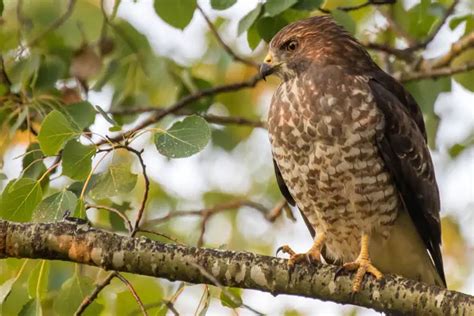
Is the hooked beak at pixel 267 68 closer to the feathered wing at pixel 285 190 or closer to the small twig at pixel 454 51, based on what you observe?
the feathered wing at pixel 285 190

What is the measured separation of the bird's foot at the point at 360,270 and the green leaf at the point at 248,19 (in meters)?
1.24

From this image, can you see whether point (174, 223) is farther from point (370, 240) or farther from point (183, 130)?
point (183, 130)

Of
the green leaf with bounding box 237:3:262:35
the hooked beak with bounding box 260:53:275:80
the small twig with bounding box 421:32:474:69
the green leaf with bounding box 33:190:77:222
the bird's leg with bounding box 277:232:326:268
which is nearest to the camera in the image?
the green leaf with bounding box 33:190:77:222

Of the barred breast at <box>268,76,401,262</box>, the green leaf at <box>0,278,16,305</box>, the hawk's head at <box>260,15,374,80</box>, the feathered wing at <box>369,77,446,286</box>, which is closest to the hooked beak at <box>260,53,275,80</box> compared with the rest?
the hawk's head at <box>260,15,374,80</box>

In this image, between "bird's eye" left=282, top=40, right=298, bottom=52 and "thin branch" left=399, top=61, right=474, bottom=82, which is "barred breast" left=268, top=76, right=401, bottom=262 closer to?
"bird's eye" left=282, top=40, right=298, bottom=52

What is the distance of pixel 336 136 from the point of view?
520 centimetres

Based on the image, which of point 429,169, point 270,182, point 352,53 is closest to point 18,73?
point 352,53

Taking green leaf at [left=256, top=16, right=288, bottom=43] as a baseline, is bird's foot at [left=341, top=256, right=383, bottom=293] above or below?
below

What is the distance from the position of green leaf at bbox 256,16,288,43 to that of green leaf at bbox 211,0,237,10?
0.42 meters

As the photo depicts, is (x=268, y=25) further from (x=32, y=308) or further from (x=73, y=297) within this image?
(x=32, y=308)

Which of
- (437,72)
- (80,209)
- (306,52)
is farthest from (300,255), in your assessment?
(437,72)

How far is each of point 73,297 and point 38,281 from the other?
0.77 feet

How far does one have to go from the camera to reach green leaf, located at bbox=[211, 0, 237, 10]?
194 inches

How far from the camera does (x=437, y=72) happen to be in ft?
20.8
